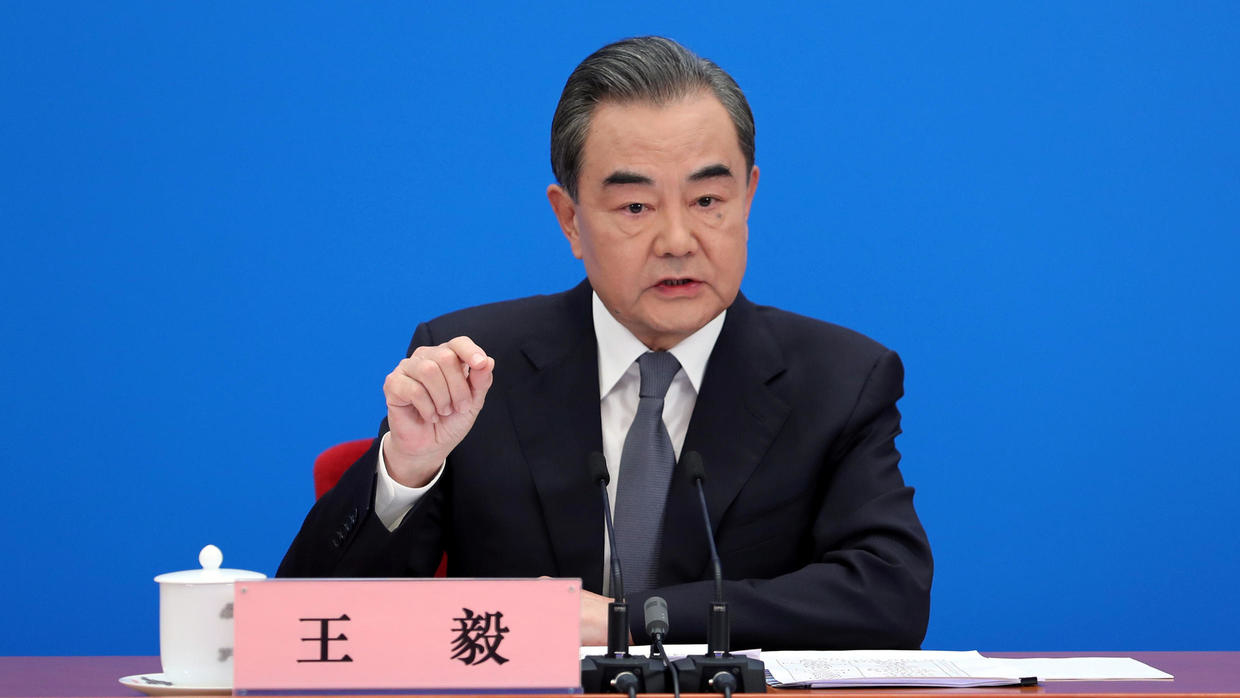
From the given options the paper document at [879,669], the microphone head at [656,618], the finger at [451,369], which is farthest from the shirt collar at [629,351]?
the microphone head at [656,618]

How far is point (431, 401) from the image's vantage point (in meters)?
1.42

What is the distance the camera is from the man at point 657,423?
162 cm

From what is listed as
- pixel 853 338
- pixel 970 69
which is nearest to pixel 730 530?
pixel 853 338

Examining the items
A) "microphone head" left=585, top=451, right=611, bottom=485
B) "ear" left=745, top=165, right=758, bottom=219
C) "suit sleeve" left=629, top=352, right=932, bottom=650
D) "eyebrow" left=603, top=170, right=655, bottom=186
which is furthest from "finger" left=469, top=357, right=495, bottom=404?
"ear" left=745, top=165, right=758, bottom=219

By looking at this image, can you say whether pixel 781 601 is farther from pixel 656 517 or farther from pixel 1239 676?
pixel 1239 676

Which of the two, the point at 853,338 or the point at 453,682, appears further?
the point at 853,338

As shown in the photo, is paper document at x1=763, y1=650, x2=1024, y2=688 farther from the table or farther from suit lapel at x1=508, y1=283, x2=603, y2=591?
suit lapel at x1=508, y1=283, x2=603, y2=591

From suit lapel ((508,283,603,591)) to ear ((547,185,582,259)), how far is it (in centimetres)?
11

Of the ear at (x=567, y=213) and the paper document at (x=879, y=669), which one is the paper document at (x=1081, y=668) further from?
the ear at (x=567, y=213)

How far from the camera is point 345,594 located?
3.39ft

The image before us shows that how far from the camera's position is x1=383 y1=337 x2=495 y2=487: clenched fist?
137cm

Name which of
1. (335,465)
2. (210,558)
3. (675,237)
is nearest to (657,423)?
(675,237)

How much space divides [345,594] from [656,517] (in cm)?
74

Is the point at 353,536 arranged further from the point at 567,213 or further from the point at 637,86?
the point at 637,86
